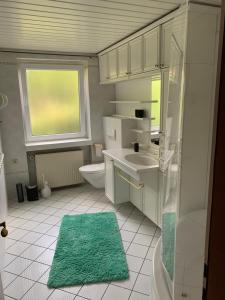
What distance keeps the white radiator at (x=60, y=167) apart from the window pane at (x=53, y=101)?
0.44m

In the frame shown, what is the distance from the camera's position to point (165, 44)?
213 centimetres

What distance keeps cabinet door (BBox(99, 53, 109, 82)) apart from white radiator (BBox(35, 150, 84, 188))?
1.31 meters

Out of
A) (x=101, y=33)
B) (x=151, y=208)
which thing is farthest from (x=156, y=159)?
(x=101, y=33)

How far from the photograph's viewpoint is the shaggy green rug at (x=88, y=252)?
199 centimetres

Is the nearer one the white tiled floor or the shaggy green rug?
the white tiled floor

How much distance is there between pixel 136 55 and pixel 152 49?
339mm

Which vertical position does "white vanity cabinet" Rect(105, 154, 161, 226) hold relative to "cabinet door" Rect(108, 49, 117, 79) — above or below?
below

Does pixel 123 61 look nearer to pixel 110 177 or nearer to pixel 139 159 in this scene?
pixel 139 159

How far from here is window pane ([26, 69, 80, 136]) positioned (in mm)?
3660

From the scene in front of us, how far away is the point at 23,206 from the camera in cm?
338

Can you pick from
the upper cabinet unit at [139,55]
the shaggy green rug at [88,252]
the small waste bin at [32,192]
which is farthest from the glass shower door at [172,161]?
the small waste bin at [32,192]

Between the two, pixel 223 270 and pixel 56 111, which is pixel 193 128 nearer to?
pixel 223 270

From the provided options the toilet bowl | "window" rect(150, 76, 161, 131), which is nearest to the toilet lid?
the toilet bowl

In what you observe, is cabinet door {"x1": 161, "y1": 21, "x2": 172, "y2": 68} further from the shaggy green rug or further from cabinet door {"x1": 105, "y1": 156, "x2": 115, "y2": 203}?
the shaggy green rug
